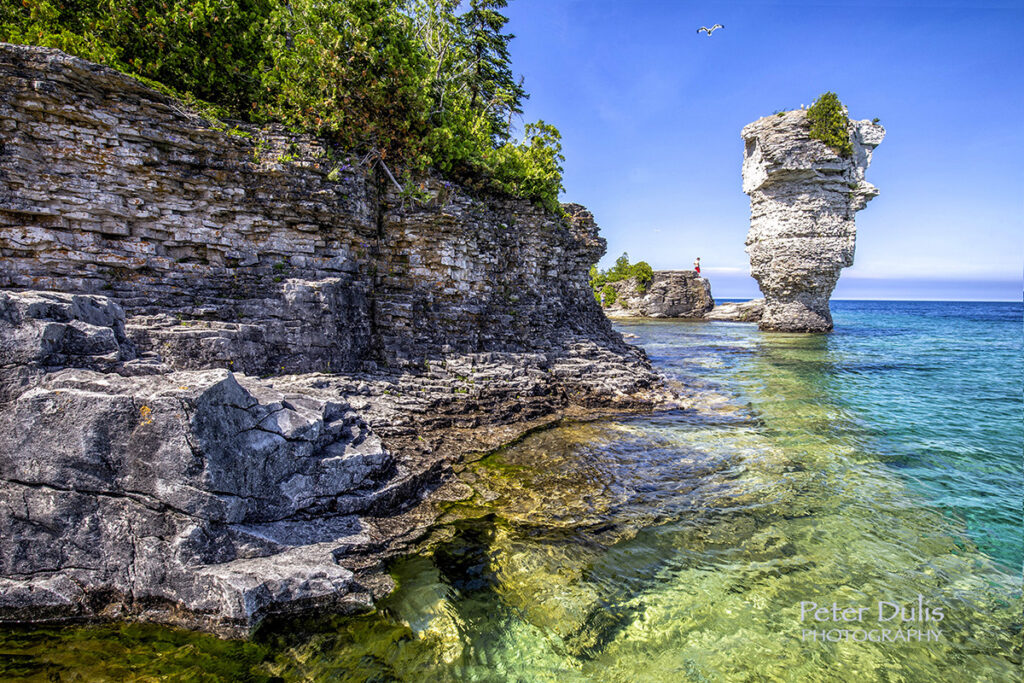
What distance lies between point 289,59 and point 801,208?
40.8 metres

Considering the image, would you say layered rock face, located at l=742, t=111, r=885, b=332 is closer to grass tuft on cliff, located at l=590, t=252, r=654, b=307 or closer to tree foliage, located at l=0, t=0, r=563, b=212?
grass tuft on cliff, located at l=590, t=252, r=654, b=307

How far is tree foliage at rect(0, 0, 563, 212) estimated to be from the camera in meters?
9.32

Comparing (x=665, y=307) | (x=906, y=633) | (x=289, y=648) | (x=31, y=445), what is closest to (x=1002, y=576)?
(x=906, y=633)

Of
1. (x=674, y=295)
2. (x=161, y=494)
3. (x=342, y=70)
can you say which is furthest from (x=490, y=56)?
(x=674, y=295)

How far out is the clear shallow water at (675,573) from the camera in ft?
15.3

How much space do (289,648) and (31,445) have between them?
4150 mm

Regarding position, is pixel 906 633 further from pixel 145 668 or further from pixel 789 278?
pixel 789 278

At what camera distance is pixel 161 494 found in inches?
209

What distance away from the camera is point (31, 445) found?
5.16 m

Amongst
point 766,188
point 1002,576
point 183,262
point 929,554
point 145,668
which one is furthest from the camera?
point 766,188

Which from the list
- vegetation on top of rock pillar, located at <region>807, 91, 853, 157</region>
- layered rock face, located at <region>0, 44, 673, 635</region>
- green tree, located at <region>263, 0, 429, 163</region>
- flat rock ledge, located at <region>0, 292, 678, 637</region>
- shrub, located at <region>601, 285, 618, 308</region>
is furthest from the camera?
shrub, located at <region>601, 285, 618, 308</region>

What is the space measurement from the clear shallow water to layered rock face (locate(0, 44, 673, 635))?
0.56 metres

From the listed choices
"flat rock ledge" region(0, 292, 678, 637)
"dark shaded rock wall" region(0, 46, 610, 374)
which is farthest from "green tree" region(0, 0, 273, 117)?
"flat rock ledge" region(0, 292, 678, 637)

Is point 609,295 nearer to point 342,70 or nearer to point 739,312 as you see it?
point 739,312
